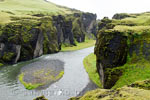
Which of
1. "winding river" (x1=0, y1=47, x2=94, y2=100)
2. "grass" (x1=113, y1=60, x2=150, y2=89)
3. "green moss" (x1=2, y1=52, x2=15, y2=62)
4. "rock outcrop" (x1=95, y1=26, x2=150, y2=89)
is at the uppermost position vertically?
"rock outcrop" (x1=95, y1=26, x2=150, y2=89)

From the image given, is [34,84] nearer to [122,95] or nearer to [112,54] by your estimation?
[112,54]

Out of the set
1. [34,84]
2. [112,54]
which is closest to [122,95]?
[112,54]

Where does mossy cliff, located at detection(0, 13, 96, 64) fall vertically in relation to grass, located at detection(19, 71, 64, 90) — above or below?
above

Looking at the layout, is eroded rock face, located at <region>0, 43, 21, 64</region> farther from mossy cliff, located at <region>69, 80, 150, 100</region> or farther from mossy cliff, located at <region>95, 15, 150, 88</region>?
mossy cliff, located at <region>69, 80, 150, 100</region>

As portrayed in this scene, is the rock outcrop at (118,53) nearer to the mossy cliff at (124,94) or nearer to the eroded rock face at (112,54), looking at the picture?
the eroded rock face at (112,54)

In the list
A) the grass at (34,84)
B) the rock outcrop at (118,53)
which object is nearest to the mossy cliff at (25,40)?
the grass at (34,84)

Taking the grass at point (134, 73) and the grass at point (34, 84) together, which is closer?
the grass at point (134, 73)

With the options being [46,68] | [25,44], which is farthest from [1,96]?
[25,44]

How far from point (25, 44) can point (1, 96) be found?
39.7m

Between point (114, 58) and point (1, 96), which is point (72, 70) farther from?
point (1, 96)

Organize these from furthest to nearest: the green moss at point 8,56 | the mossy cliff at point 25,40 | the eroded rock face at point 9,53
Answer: the mossy cliff at point 25,40 < the eroded rock face at point 9,53 < the green moss at point 8,56

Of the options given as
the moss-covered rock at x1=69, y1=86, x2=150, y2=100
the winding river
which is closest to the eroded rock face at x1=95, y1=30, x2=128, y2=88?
the winding river

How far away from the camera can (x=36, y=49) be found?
78.8m

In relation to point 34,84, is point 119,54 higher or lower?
Result: higher
